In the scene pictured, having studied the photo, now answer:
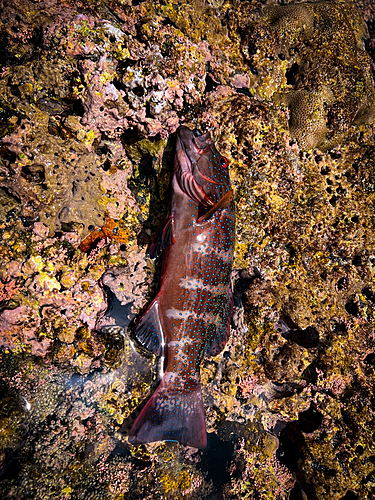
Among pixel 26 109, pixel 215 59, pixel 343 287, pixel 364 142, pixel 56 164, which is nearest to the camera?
pixel 26 109

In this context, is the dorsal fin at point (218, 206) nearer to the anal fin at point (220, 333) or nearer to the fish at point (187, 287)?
the fish at point (187, 287)

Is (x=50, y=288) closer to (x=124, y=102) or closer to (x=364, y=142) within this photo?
(x=124, y=102)

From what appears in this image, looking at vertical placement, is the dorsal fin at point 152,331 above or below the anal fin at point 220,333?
above

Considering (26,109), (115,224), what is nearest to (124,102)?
(26,109)

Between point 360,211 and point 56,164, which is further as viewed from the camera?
point 360,211

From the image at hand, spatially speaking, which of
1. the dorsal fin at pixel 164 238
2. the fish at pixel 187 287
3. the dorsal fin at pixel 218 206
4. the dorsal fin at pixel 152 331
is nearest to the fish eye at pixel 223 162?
the fish at pixel 187 287

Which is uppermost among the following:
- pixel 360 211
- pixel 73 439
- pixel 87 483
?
pixel 360 211

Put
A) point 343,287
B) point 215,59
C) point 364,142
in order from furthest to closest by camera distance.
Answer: point 364,142
point 343,287
point 215,59

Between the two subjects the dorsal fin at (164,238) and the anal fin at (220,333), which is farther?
the anal fin at (220,333)

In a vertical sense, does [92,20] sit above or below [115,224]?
above
